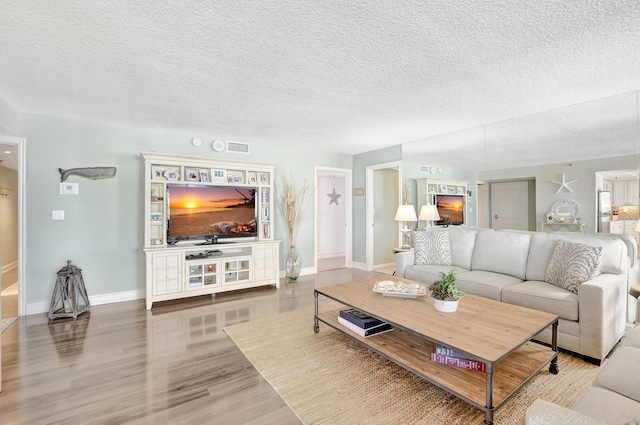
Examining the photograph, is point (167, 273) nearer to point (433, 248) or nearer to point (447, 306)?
point (447, 306)

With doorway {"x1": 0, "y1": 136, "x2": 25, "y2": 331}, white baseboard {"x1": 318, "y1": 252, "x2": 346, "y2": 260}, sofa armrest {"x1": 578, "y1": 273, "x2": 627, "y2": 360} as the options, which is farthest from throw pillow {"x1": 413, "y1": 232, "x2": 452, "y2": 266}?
doorway {"x1": 0, "y1": 136, "x2": 25, "y2": 331}

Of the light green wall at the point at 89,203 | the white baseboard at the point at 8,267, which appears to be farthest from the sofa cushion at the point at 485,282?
the white baseboard at the point at 8,267

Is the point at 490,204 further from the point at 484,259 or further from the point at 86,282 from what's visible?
the point at 86,282

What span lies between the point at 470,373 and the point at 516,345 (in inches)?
13.7

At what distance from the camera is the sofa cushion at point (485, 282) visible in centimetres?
277

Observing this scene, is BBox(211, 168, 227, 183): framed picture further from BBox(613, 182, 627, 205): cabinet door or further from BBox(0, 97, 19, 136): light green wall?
BBox(613, 182, 627, 205): cabinet door

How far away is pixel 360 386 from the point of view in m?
1.95

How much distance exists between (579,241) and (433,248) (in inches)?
55.7

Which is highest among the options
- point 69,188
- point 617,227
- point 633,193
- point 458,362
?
point 69,188

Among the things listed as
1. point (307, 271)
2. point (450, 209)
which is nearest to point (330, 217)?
point (307, 271)

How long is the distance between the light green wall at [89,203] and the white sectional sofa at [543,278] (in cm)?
363

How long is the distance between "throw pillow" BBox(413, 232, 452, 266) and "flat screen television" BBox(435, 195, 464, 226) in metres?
0.74

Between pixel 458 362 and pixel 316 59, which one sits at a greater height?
pixel 316 59

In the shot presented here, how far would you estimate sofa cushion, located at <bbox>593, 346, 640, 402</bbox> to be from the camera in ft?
3.95
